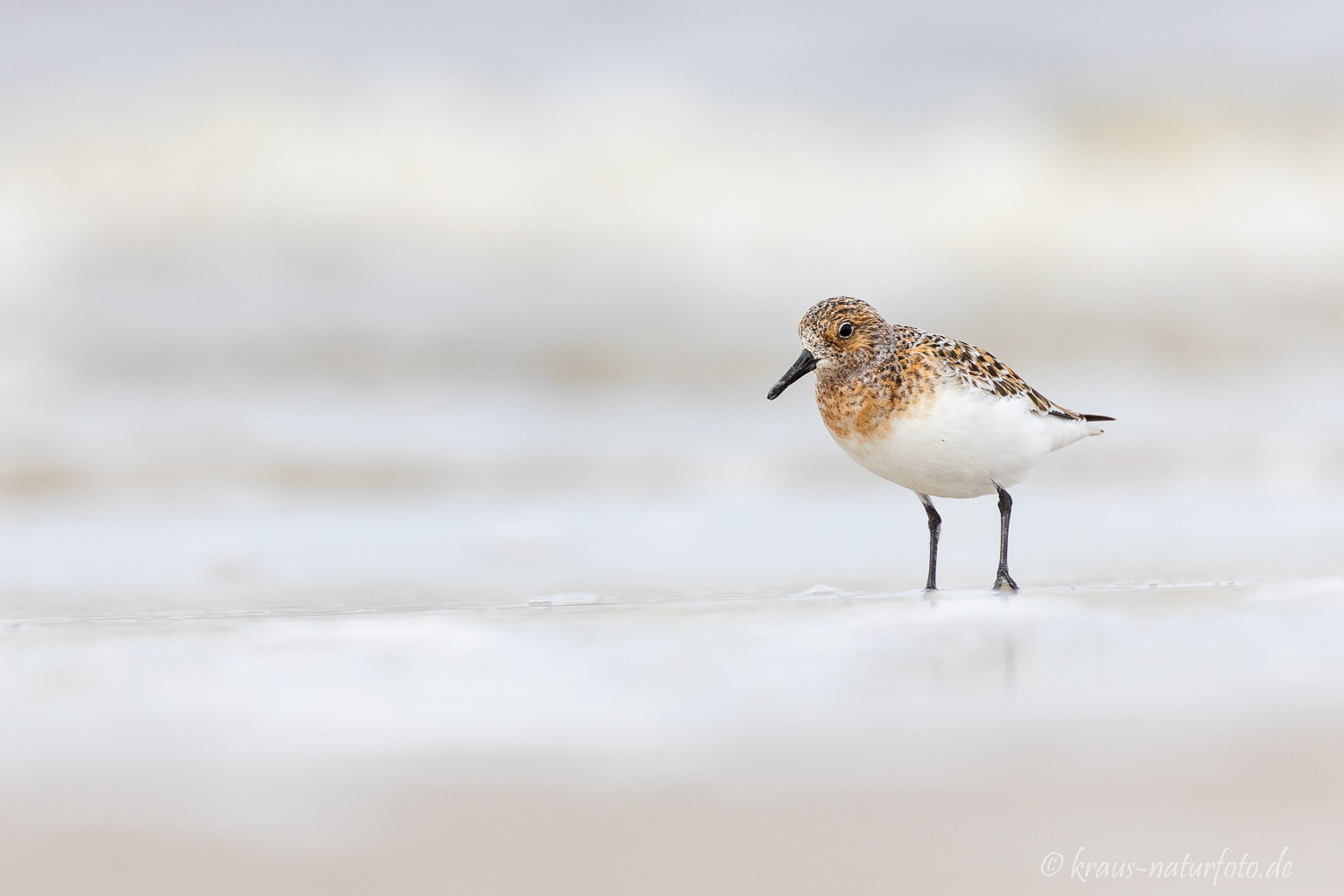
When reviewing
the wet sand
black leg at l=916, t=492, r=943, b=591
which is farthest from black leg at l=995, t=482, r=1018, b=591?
the wet sand

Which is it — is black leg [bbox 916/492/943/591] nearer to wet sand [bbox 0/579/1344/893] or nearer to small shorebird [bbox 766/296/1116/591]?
small shorebird [bbox 766/296/1116/591]

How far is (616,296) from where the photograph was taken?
1188 cm

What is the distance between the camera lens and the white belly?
396 centimetres

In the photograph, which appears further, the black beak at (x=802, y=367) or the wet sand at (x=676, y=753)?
the black beak at (x=802, y=367)

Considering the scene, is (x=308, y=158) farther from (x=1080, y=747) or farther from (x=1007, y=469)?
(x=1080, y=747)

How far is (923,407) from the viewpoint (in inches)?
156

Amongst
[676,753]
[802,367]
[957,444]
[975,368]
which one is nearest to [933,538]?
[957,444]

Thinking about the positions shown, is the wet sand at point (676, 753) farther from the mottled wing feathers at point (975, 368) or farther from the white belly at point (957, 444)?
the mottled wing feathers at point (975, 368)

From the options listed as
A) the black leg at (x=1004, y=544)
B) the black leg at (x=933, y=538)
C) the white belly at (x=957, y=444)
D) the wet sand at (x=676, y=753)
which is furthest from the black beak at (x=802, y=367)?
the wet sand at (x=676, y=753)

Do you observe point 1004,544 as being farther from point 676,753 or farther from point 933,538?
point 676,753

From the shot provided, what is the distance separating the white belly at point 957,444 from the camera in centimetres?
396

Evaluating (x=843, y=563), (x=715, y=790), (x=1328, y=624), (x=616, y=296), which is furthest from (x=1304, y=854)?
(x=616, y=296)

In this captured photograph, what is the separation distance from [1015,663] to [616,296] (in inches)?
366

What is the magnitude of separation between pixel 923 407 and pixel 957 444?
16 cm
